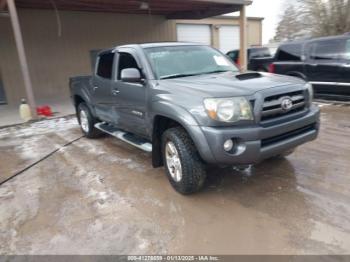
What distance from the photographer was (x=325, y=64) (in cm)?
820

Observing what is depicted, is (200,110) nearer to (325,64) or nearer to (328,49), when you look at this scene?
(325,64)

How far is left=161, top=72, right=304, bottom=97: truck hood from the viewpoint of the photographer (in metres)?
3.22

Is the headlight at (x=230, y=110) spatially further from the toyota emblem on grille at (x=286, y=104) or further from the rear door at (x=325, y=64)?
the rear door at (x=325, y=64)

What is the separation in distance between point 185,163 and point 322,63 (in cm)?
651

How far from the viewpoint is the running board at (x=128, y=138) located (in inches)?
170

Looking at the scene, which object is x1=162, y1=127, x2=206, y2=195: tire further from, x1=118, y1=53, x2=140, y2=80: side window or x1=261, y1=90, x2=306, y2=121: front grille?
x1=118, y1=53, x2=140, y2=80: side window

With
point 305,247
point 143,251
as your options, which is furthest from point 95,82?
point 305,247

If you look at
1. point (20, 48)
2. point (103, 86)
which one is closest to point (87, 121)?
point (103, 86)

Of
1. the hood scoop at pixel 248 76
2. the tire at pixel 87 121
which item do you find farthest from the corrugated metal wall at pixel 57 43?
the hood scoop at pixel 248 76

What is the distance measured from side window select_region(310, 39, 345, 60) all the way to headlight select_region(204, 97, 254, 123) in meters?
6.14

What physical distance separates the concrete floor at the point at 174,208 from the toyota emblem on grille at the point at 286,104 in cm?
97

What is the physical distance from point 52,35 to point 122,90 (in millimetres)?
8919

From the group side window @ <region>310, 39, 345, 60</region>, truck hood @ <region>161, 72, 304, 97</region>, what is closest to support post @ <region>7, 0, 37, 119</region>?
truck hood @ <region>161, 72, 304, 97</region>

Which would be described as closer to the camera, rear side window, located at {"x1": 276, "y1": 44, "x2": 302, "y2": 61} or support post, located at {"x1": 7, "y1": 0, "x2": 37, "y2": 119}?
support post, located at {"x1": 7, "y1": 0, "x2": 37, "y2": 119}
